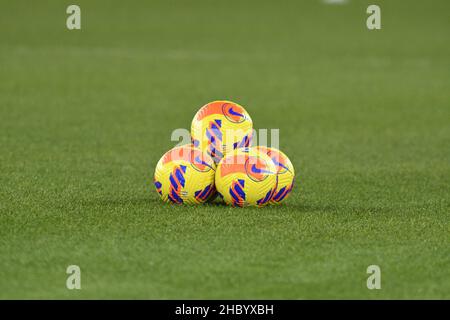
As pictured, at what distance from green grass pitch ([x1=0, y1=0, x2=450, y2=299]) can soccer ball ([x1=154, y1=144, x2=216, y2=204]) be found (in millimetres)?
172

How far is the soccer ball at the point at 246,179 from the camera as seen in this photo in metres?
→ 8.54

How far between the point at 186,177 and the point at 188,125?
268 inches

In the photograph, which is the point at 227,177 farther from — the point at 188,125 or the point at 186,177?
the point at 188,125

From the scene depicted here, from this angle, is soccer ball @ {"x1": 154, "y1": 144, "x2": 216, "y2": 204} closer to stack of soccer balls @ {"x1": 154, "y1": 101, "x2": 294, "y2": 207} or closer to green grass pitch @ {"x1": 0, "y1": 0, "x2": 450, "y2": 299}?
stack of soccer balls @ {"x1": 154, "y1": 101, "x2": 294, "y2": 207}

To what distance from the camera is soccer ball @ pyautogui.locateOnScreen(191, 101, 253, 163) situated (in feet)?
29.8

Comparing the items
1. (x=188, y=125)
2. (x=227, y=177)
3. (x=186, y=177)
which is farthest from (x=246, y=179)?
(x=188, y=125)

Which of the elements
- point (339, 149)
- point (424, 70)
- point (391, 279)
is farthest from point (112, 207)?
point (424, 70)

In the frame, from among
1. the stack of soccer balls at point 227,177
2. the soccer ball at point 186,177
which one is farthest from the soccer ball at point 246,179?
the soccer ball at point 186,177

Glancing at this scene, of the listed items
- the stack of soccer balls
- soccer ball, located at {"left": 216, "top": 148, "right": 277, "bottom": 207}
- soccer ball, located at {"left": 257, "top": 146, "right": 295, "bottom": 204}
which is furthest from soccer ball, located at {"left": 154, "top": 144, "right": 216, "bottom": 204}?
soccer ball, located at {"left": 257, "top": 146, "right": 295, "bottom": 204}

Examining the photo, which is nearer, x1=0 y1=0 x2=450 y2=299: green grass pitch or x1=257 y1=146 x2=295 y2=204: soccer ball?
x1=0 y1=0 x2=450 y2=299: green grass pitch

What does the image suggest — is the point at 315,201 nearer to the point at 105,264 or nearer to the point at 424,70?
the point at 105,264

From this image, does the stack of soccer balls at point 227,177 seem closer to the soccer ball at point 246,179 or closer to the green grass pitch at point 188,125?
the soccer ball at point 246,179

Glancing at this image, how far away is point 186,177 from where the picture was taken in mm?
8602
